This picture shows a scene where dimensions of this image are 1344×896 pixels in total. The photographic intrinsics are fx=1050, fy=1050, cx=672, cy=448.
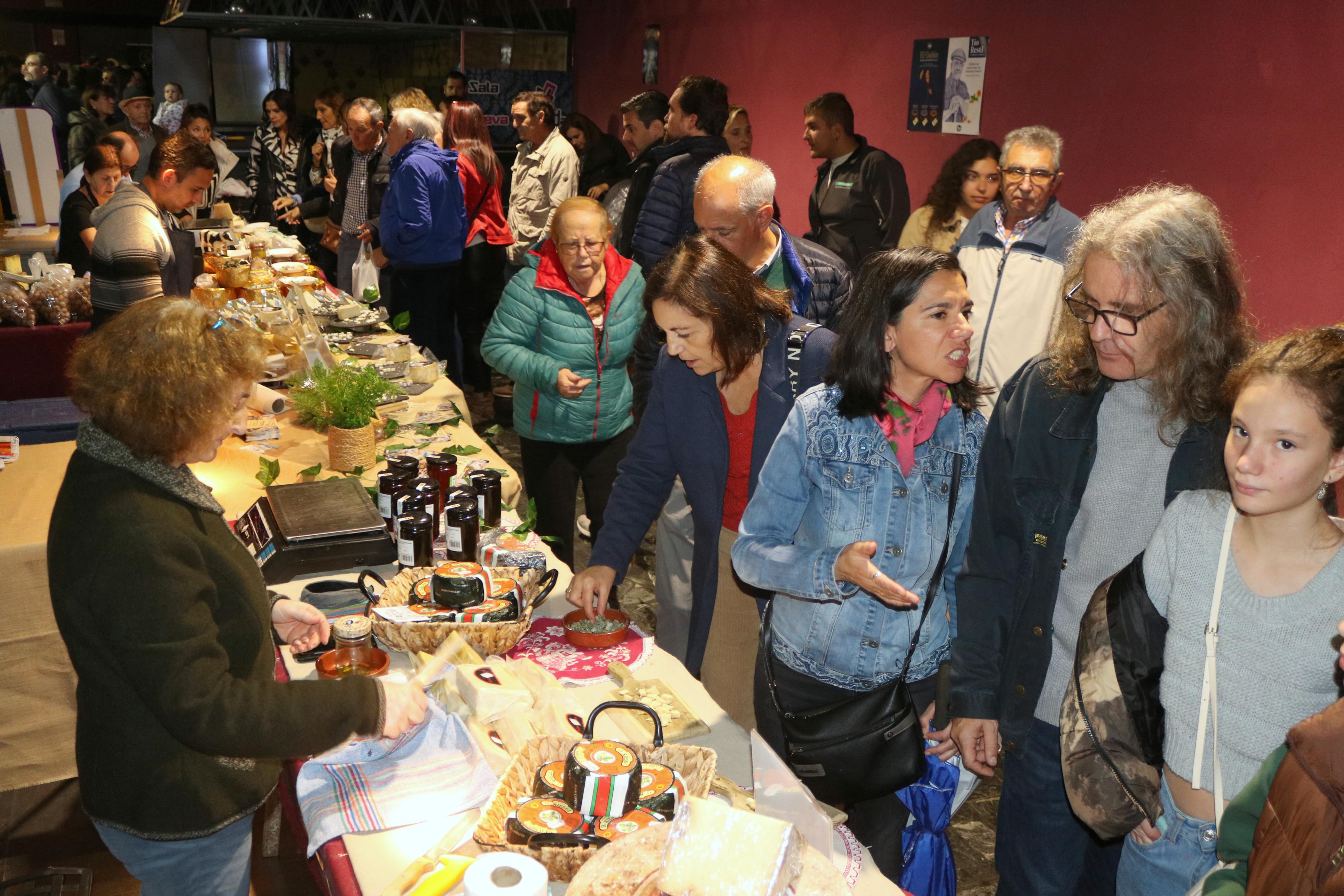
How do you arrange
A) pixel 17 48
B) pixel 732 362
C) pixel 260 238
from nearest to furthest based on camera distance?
pixel 732 362 < pixel 260 238 < pixel 17 48

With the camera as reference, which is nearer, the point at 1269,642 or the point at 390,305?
the point at 1269,642

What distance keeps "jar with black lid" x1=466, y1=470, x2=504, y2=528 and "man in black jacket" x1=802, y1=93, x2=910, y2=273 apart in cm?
319

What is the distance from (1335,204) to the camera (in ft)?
12.3

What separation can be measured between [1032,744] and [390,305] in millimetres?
5048

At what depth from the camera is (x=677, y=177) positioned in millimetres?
4070

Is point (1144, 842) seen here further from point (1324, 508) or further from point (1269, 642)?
point (1324, 508)

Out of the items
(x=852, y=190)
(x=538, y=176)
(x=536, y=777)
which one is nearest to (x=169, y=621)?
(x=536, y=777)

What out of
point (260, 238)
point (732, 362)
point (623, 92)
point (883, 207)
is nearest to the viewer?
point (732, 362)

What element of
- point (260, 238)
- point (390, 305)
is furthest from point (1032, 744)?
point (260, 238)

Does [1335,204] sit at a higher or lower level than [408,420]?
higher

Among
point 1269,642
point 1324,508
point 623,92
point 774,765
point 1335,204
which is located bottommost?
point 774,765

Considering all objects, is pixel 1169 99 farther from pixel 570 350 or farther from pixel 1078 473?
pixel 1078 473

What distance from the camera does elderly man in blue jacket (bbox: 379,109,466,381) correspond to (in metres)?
5.60

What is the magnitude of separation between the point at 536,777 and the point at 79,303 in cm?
441
